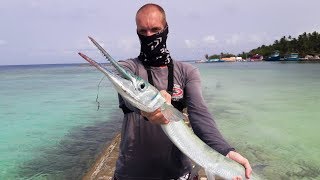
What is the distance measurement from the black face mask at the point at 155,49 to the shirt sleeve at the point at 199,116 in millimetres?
264

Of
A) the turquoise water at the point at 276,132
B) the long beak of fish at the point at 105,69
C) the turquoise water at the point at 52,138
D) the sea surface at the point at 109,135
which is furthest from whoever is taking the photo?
the turquoise water at the point at 52,138

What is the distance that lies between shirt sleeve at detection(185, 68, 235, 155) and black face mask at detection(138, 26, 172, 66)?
10.4 inches

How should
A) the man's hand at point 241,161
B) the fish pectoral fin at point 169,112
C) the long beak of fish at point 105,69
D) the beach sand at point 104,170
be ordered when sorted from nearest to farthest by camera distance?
the long beak of fish at point 105,69
the fish pectoral fin at point 169,112
the man's hand at point 241,161
the beach sand at point 104,170

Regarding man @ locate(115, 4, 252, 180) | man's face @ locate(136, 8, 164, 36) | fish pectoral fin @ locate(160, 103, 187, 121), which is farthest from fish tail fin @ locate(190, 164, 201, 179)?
man's face @ locate(136, 8, 164, 36)

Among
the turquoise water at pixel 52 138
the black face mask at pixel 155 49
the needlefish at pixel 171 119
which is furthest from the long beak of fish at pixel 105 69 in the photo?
the turquoise water at pixel 52 138

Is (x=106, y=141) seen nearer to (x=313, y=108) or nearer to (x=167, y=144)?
(x=167, y=144)

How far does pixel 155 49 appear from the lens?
3.31 m

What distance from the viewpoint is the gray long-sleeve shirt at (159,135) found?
3.26m

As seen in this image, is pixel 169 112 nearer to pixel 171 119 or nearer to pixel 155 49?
pixel 171 119

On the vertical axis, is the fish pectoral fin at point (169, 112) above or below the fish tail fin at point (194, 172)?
above

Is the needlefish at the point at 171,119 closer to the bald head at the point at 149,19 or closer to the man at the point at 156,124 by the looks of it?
the man at the point at 156,124

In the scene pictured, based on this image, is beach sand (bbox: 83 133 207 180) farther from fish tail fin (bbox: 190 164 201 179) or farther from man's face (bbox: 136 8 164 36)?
man's face (bbox: 136 8 164 36)

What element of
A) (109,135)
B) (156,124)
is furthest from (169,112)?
(109,135)

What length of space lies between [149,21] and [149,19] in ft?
0.05
